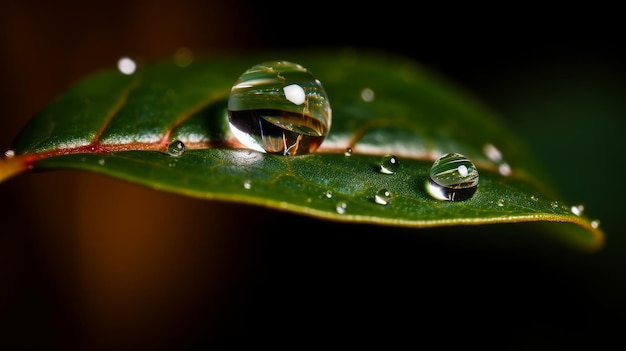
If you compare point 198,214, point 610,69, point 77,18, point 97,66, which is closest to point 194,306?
point 198,214

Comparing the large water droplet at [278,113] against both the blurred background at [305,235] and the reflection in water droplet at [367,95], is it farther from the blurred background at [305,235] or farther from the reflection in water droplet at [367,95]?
the blurred background at [305,235]

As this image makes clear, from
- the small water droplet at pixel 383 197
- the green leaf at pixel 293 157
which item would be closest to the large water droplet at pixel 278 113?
the green leaf at pixel 293 157

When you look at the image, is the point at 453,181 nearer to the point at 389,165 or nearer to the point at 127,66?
the point at 389,165

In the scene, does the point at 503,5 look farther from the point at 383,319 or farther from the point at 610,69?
the point at 383,319

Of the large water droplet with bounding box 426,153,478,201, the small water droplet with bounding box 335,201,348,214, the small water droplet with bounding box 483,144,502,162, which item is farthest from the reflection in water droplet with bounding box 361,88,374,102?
the small water droplet with bounding box 335,201,348,214

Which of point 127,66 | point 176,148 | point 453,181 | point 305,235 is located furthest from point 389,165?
point 305,235

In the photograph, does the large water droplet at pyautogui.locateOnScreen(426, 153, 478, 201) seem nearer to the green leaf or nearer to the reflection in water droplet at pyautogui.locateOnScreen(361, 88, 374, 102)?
the green leaf
